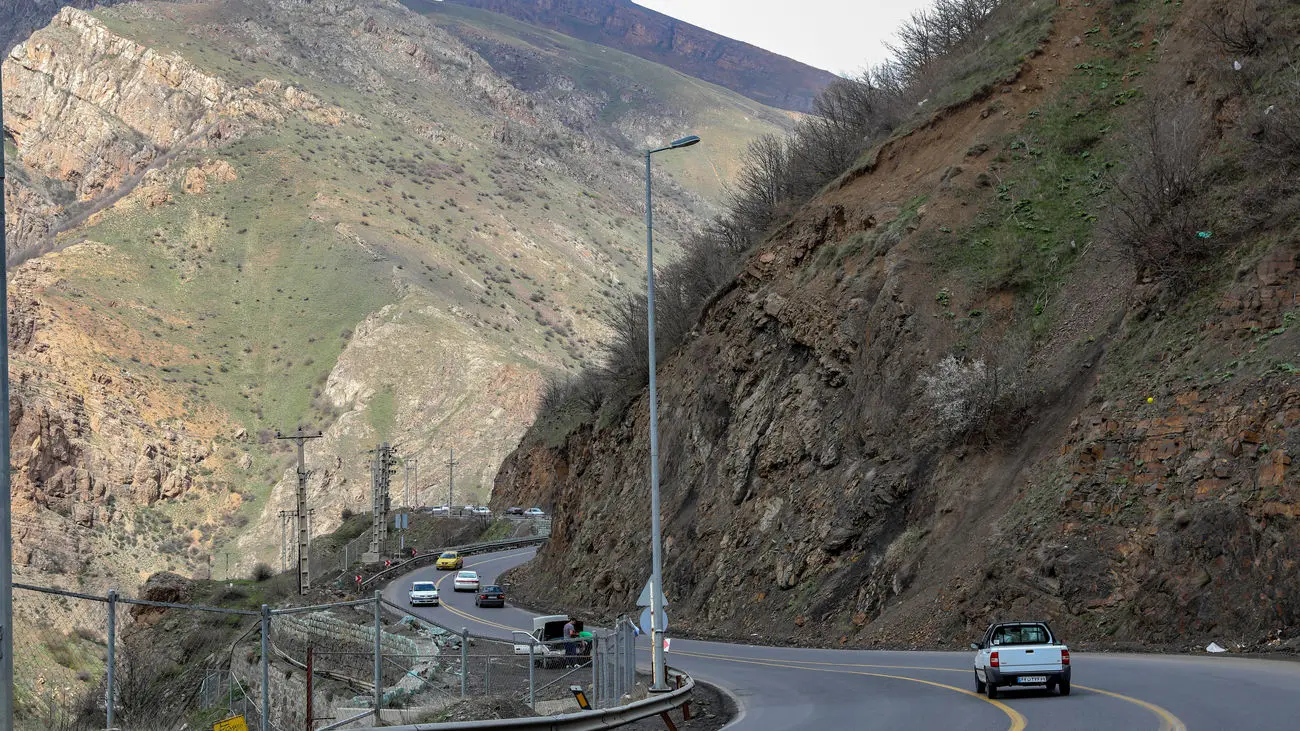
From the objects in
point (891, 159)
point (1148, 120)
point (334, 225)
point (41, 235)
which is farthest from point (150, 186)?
point (1148, 120)

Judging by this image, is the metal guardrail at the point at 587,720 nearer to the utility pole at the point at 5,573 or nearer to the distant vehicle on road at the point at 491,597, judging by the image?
the utility pole at the point at 5,573

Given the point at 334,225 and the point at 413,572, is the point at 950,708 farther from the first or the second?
the point at 334,225

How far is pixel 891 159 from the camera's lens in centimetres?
3950

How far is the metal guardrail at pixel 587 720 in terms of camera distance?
9406mm

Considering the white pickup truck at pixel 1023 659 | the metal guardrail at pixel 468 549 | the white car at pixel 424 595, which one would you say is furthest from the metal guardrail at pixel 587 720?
the metal guardrail at pixel 468 549

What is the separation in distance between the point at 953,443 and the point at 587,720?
60.2ft

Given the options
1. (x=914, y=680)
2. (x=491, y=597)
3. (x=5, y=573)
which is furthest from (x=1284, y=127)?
(x=491, y=597)

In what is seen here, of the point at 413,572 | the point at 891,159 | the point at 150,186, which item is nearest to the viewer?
the point at 891,159

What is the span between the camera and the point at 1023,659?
1700 centimetres

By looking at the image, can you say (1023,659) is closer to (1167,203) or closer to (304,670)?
(304,670)

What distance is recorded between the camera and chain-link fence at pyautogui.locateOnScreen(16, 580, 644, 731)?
13703 millimetres

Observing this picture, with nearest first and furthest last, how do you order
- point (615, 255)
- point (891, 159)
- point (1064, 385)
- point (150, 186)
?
point (1064, 385) < point (891, 159) < point (150, 186) < point (615, 255)

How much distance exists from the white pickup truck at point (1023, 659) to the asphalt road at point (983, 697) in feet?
0.77

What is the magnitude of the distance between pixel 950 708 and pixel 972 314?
17.4 metres
